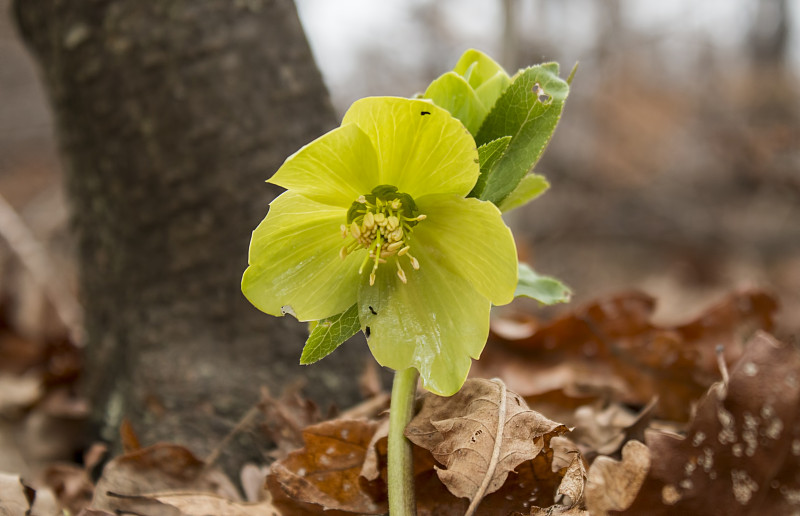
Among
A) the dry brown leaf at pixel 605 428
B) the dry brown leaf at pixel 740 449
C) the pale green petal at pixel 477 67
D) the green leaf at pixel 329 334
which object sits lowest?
the dry brown leaf at pixel 605 428

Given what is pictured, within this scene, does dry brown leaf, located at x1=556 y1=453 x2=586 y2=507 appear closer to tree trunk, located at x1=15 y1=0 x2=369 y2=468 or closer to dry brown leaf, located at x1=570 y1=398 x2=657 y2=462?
dry brown leaf, located at x1=570 y1=398 x2=657 y2=462

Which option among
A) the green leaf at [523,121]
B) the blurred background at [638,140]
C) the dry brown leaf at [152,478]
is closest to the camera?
the green leaf at [523,121]

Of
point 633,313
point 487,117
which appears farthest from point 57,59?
point 633,313

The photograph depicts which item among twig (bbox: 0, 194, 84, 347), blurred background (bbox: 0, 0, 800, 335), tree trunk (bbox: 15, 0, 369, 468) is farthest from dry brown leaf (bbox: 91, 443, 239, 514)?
blurred background (bbox: 0, 0, 800, 335)

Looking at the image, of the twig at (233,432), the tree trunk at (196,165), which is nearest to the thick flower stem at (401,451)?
the twig at (233,432)

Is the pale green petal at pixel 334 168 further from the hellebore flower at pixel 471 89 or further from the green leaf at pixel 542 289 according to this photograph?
the green leaf at pixel 542 289

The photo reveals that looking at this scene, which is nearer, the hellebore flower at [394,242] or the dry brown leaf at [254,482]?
the hellebore flower at [394,242]

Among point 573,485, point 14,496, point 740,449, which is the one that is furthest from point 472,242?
point 14,496

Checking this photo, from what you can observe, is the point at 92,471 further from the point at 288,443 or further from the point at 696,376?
the point at 696,376
